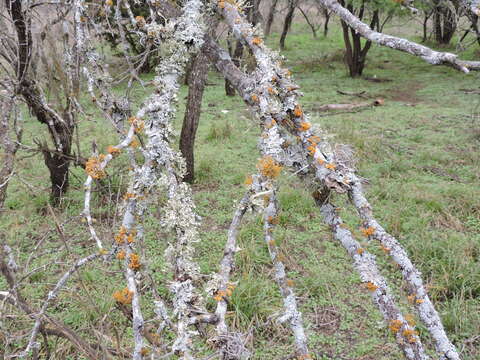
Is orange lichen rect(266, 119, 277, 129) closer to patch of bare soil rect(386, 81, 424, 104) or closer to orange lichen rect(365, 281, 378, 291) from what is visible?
orange lichen rect(365, 281, 378, 291)

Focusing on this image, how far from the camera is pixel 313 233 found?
180 inches

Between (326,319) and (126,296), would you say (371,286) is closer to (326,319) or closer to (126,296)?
(126,296)

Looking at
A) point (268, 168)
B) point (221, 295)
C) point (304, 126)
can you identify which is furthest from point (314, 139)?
point (221, 295)

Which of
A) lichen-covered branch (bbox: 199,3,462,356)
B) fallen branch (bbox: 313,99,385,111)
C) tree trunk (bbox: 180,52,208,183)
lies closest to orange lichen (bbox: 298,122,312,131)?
lichen-covered branch (bbox: 199,3,462,356)

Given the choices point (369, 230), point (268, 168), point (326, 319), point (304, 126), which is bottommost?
point (326, 319)

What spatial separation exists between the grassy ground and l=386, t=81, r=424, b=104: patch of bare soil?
120 cm

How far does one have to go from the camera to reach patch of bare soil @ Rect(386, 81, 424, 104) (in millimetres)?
9727

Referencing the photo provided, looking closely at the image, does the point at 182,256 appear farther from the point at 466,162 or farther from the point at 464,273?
the point at 466,162

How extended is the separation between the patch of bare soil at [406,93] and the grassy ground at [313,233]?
120 cm

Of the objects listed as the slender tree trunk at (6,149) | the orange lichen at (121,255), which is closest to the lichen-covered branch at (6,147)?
the slender tree trunk at (6,149)

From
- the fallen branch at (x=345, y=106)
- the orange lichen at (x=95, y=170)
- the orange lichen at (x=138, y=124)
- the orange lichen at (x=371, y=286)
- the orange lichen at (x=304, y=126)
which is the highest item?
the orange lichen at (x=304, y=126)

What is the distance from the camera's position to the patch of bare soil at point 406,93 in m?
9.73

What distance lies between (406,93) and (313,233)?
7.32 metres

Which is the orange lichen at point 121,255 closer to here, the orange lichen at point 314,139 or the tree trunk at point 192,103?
the orange lichen at point 314,139
